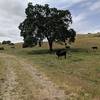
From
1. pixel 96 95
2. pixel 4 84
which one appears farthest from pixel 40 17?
pixel 96 95

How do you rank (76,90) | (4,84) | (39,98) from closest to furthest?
1. (39,98)
2. (76,90)
3. (4,84)

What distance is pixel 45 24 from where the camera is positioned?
62438 mm

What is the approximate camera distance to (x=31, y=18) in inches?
2475

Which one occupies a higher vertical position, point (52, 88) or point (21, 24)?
point (21, 24)

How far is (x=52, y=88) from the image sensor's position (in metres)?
15.7

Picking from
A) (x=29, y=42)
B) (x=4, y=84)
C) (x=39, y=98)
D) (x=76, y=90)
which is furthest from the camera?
(x=29, y=42)

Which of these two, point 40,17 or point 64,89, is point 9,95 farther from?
point 40,17

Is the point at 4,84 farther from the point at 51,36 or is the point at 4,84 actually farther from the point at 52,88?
the point at 51,36

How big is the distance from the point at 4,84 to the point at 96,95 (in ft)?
21.2

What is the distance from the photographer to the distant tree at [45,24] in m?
61.9

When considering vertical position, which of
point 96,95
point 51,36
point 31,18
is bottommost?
point 96,95

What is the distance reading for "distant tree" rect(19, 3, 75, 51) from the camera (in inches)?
2437

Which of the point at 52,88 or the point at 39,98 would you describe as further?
the point at 52,88

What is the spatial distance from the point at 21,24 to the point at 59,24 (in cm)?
916
